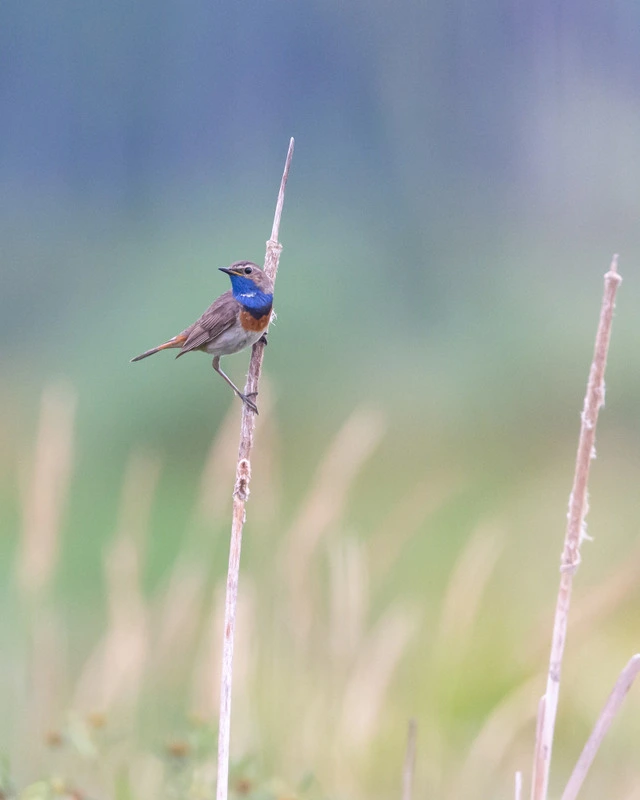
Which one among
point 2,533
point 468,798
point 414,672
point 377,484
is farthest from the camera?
point 2,533

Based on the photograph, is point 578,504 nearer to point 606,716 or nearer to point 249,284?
point 606,716

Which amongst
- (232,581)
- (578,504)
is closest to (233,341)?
(232,581)

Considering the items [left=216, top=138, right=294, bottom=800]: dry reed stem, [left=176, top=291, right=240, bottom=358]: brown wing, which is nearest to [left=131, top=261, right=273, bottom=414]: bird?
[left=176, top=291, right=240, bottom=358]: brown wing

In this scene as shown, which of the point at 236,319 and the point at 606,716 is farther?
the point at 236,319

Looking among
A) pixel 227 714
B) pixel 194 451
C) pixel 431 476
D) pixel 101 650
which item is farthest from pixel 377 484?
pixel 227 714

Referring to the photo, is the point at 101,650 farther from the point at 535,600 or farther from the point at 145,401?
the point at 145,401

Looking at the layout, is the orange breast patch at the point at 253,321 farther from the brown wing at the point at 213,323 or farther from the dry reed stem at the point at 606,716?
the dry reed stem at the point at 606,716

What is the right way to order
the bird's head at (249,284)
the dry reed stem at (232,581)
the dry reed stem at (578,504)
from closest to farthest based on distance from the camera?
the dry reed stem at (578,504) → the dry reed stem at (232,581) → the bird's head at (249,284)

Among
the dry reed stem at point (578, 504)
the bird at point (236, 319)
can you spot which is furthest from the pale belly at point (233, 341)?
the dry reed stem at point (578, 504)
